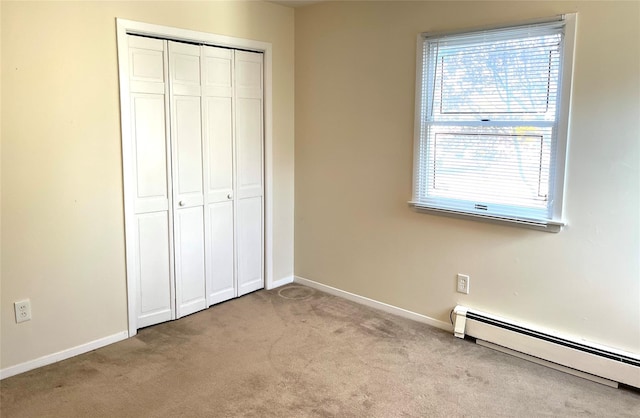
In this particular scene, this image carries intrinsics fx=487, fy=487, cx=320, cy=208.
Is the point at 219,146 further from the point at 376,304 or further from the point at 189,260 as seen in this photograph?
the point at 376,304

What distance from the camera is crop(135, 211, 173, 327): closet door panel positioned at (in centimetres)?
326

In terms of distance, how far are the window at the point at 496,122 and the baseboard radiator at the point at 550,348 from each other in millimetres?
645

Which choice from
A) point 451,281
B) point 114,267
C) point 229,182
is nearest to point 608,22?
point 451,281

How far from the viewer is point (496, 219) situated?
119 inches

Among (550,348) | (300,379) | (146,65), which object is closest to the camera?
(300,379)

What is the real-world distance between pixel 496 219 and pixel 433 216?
45 centimetres

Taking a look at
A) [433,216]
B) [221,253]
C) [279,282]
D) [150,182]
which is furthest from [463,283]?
[150,182]

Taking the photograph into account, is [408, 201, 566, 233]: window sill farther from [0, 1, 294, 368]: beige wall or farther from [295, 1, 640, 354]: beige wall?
[0, 1, 294, 368]: beige wall

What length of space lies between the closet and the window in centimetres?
135

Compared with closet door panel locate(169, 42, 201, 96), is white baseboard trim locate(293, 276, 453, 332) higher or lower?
lower

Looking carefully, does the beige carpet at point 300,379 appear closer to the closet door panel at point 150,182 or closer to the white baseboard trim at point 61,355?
the white baseboard trim at point 61,355

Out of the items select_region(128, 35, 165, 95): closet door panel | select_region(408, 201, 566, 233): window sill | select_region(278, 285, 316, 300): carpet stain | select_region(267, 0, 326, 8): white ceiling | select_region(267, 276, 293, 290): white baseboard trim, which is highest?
select_region(267, 0, 326, 8): white ceiling

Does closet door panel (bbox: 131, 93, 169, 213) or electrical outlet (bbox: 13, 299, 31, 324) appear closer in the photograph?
electrical outlet (bbox: 13, 299, 31, 324)

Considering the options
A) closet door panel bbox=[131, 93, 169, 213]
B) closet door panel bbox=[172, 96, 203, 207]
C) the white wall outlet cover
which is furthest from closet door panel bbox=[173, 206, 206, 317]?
the white wall outlet cover
